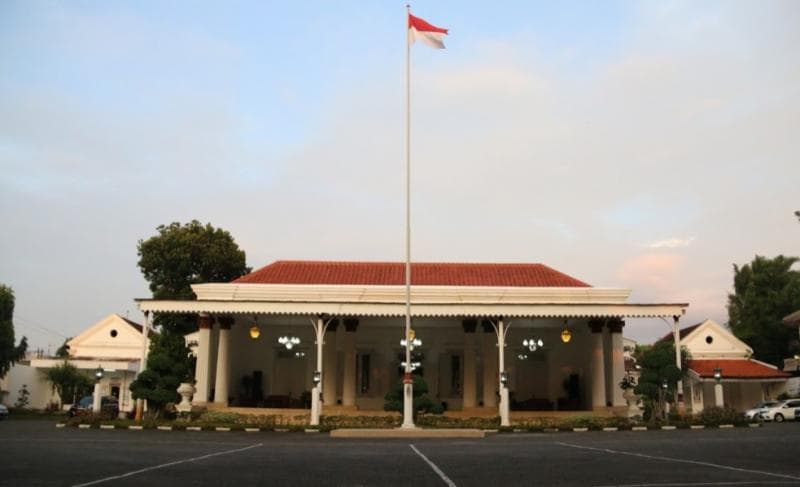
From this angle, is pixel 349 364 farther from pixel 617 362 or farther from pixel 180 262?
pixel 180 262

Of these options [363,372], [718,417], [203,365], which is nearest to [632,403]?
[718,417]

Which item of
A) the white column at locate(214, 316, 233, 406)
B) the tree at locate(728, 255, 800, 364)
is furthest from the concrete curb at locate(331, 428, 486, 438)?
the tree at locate(728, 255, 800, 364)

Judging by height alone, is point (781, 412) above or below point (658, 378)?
below

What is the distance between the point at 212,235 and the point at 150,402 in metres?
19.4

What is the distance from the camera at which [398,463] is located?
11383mm

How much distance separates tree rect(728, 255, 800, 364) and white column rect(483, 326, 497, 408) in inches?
977

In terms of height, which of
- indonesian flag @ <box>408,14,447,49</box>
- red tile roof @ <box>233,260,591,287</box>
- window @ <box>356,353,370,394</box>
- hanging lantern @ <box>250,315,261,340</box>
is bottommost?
window @ <box>356,353,370,394</box>

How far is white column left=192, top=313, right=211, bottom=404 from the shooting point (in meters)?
27.7

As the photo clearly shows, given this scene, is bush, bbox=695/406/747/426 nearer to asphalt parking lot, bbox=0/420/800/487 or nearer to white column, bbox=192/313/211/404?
asphalt parking lot, bbox=0/420/800/487

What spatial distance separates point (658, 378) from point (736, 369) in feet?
51.4

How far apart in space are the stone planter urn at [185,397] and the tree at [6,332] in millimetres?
15725

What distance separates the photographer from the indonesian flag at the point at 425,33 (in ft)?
71.6

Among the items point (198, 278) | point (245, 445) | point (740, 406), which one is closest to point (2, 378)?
point (198, 278)

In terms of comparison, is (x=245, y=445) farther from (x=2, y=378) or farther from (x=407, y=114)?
(x=2, y=378)
